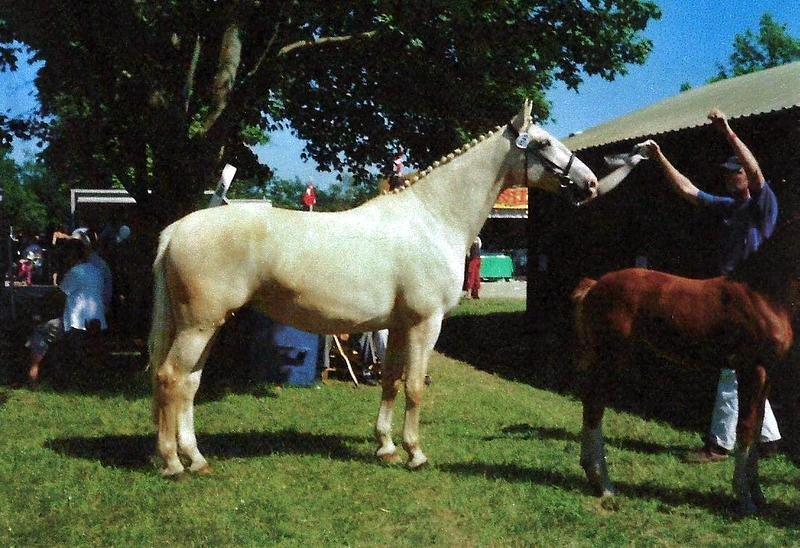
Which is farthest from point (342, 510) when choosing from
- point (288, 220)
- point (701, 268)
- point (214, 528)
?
point (701, 268)

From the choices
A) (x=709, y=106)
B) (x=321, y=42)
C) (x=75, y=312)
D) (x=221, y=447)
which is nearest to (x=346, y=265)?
(x=221, y=447)

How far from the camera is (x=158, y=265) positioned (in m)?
5.38

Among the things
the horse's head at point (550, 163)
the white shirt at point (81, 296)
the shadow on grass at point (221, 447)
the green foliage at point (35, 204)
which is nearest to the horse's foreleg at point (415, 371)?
the shadow on grass at point (221, 447)

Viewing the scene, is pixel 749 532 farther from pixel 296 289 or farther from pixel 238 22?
pixel 238 22

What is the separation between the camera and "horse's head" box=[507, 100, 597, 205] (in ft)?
18.4

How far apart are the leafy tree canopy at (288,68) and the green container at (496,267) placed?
22.5 metres

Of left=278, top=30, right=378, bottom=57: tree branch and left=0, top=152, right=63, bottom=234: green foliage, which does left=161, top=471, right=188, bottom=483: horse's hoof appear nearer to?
left=278, top=30, right=378, bottom=57: tree branch

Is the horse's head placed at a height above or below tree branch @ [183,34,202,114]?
below

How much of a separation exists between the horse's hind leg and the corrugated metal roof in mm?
5991

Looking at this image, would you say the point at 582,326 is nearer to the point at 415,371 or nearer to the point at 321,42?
the point at 415,371

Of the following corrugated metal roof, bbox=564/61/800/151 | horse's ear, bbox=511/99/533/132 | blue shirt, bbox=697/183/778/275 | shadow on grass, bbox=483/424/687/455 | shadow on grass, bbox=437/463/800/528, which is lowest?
shadow on grass, bbox=483/424/687/455

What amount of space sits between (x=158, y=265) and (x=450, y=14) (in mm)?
6140

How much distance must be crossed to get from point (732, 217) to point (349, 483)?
346 cm

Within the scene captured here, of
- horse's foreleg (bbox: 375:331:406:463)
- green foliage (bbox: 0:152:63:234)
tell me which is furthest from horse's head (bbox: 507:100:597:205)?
green foliage (bbox: 0:152:63:234)
